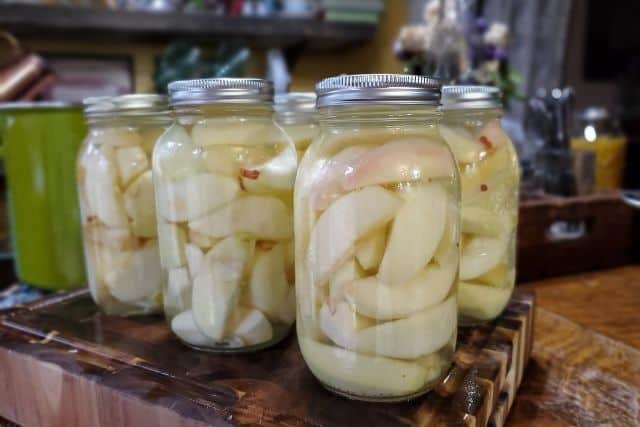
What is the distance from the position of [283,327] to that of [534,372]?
236 millimetres

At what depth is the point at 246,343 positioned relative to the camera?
422mm

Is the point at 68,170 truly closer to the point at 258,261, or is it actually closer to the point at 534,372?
the point at 258,261

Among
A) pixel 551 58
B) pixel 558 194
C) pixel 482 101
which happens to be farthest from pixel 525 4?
pixel 482 101

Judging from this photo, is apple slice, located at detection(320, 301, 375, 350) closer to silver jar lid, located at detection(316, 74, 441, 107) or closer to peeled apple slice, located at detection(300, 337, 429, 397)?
peeled apple slice, located at detection(300, 337, 429, 397)

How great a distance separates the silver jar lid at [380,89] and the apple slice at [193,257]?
0.53 feet

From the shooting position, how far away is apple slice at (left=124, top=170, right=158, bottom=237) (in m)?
0.49

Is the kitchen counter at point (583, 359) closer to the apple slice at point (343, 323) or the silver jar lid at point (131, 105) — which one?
the apple slice at point (343, 323)

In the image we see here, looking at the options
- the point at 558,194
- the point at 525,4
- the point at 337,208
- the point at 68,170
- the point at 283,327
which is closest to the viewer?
the point at 337,208

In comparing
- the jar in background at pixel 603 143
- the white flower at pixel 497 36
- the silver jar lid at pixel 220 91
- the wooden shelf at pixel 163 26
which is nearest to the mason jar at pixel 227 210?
the silver jar lid at pixel 220 91

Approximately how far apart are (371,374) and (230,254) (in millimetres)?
139

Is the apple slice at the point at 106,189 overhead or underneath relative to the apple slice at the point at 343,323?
overhead

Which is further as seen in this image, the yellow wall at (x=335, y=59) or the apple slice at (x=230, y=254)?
the yellow wall at (x=335, y=59)

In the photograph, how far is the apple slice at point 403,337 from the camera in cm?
34

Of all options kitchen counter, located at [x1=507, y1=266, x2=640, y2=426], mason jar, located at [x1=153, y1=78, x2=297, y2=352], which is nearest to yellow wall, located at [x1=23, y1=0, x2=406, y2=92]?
kitchen counter, located at [x1=507, y1=266, x2=640, y2=426]
